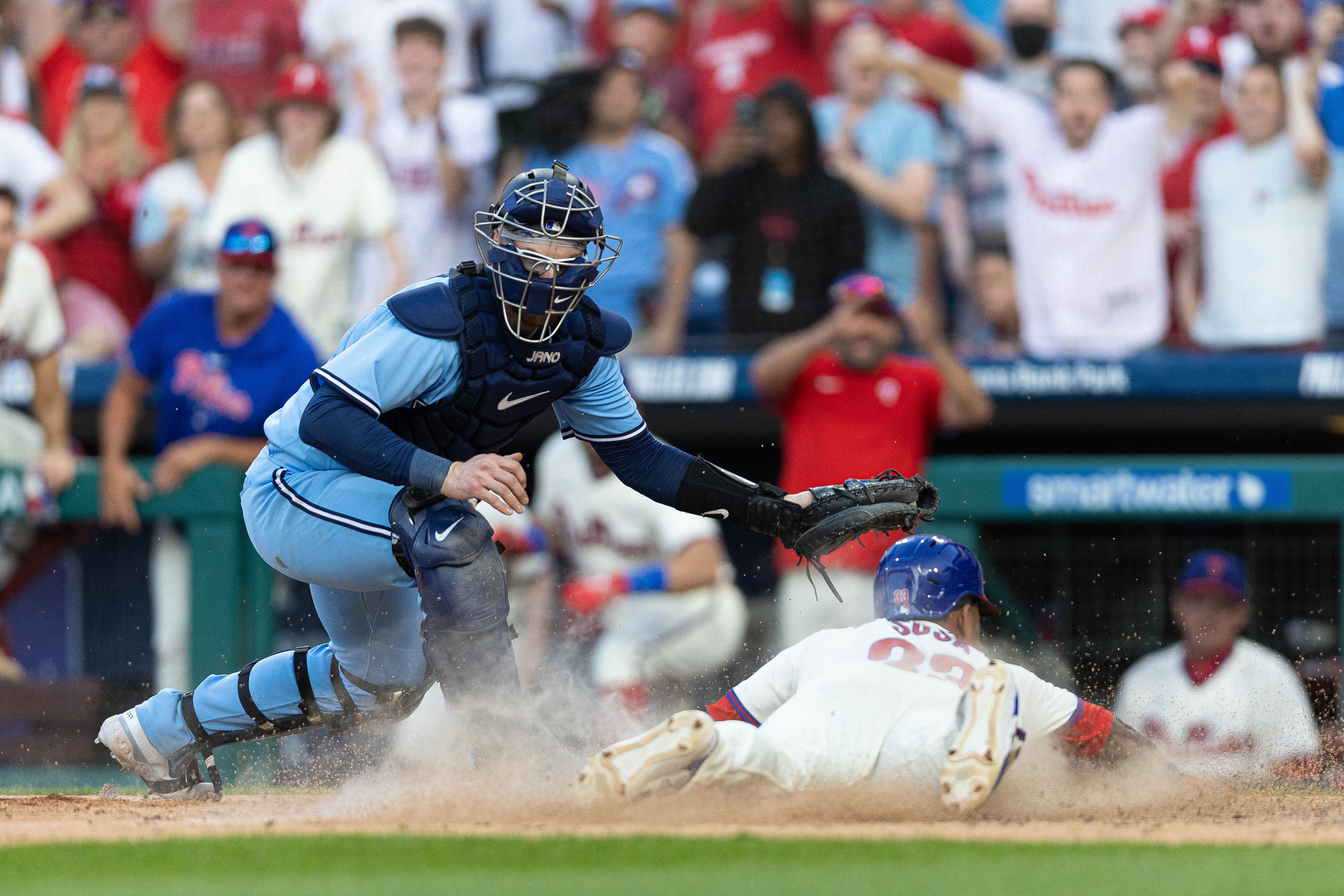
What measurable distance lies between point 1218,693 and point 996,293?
→ 2.40 m

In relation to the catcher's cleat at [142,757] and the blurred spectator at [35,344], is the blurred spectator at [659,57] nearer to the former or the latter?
the blurred spectator at [35,344]

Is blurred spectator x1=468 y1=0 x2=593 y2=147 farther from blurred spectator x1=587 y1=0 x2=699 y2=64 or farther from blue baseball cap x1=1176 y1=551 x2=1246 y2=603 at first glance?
blue baseball cap x1=1176 y1=551 x2=1246 y2=603

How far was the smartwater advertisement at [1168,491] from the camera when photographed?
7.55 meters

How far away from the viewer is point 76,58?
32.0 ft

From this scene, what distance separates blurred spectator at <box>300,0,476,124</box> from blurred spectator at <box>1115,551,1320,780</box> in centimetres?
480

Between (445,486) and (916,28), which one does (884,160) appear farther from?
(445,486)

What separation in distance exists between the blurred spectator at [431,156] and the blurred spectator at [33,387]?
5.48 ft

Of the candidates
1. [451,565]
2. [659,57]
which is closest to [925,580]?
[451,565]

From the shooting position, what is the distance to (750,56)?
927 centimetres

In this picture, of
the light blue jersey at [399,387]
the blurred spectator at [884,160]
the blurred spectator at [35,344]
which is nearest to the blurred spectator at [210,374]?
the blurred spectator at [35,344]

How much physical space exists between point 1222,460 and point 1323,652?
96 centimetres

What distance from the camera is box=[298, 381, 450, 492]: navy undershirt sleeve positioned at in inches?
172

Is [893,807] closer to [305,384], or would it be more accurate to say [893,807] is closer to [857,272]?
[305,384]

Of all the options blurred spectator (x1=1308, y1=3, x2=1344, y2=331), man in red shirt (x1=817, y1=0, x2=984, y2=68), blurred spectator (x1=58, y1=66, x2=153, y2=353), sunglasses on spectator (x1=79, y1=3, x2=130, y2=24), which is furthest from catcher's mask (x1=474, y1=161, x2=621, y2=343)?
sunglasses on spectator (x1=79, y1=3, x2=130, y2=24)
